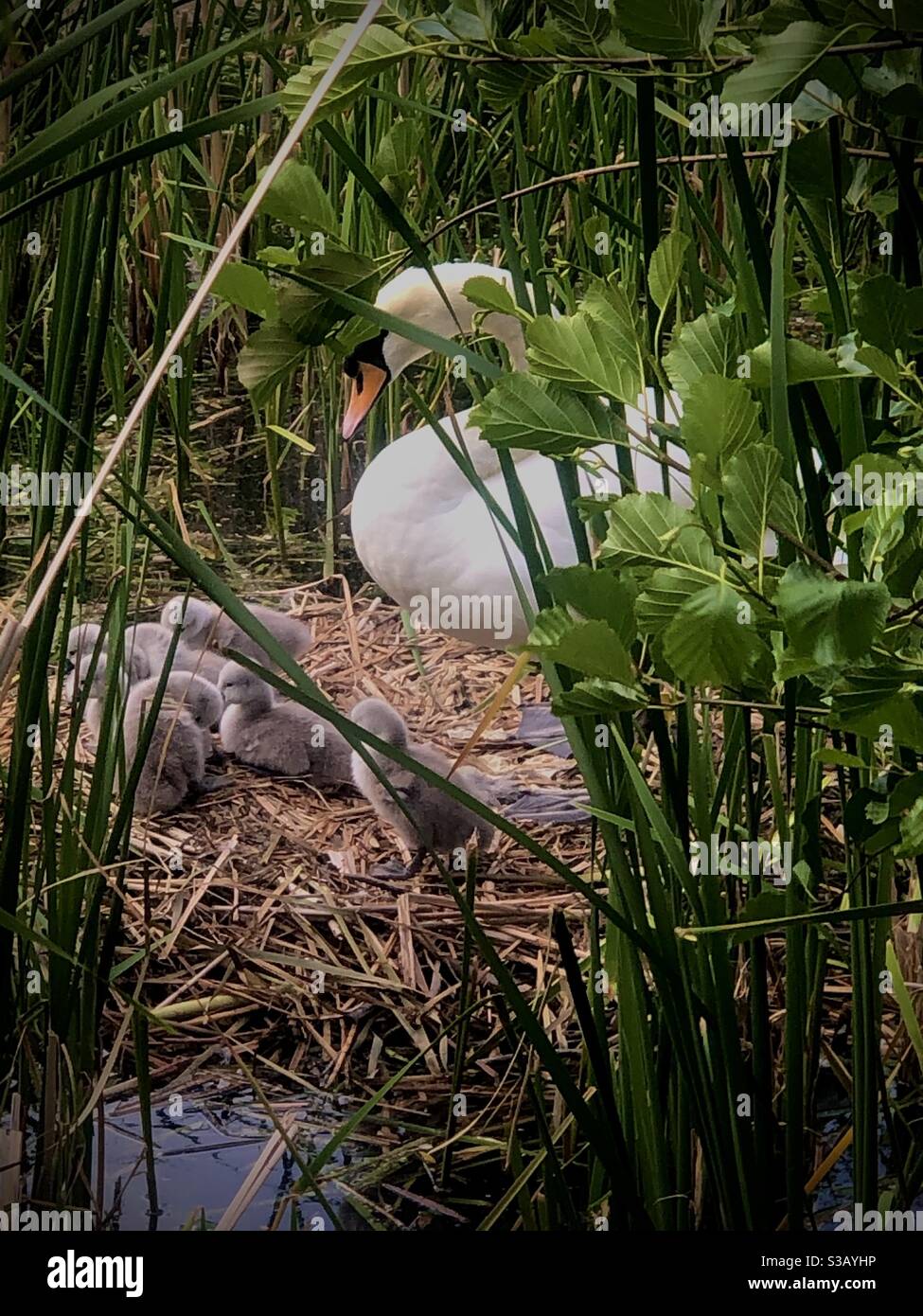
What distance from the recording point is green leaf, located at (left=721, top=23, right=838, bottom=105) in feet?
1.46

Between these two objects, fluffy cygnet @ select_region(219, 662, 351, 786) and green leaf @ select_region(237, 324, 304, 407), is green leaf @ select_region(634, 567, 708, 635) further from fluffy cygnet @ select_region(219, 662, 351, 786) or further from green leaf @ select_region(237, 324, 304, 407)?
fluffy cygnet @ select_region(219, 662, 351, 786)

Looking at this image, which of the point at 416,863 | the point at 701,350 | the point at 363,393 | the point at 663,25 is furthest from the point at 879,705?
the point at 363,393

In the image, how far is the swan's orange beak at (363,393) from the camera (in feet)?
4.65

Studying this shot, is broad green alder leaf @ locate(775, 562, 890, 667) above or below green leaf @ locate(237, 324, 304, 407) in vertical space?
→ below

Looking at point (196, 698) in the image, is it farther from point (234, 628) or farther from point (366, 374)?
point (366, 374)

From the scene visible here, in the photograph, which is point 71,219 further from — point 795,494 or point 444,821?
point 444,821

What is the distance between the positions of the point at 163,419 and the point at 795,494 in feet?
4.03

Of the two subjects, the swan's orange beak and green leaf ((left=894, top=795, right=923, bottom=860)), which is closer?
green leaf ((left=894, top=795, right=923, bottom=860))

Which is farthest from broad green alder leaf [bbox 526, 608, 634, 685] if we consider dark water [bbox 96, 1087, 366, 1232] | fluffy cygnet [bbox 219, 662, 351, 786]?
fluffy cygnet [bbox 219, 662, 351, 786]

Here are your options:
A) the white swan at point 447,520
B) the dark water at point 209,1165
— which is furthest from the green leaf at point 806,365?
the white swan at point 447,520

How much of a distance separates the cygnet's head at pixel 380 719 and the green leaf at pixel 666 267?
2.74 ft

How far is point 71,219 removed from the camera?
72cm

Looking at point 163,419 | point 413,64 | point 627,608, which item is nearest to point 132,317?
point 163,419

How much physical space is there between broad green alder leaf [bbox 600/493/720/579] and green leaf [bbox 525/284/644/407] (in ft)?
0.14
